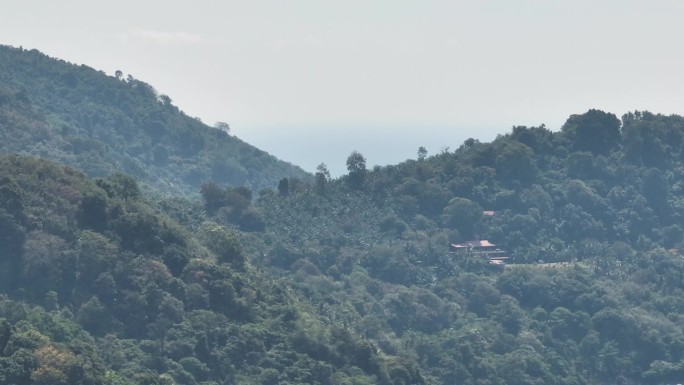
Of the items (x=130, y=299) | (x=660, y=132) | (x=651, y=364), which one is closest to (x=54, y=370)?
(x=130, y=299)

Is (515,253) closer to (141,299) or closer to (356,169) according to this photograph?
(356,169)

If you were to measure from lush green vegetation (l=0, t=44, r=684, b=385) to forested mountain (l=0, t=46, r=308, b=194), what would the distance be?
349 millimetres

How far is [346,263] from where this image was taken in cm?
8456

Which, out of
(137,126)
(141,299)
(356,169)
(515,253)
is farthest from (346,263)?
(137,126)

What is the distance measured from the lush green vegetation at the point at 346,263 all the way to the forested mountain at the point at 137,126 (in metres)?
0.35

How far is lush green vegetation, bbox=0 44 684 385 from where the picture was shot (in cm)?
6166

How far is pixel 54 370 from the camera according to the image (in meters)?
51.3

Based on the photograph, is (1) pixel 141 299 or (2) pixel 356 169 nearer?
(1) pixel 141 299

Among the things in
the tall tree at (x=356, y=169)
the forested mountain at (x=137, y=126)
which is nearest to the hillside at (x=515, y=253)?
the tall tree at (x=356, y=169)

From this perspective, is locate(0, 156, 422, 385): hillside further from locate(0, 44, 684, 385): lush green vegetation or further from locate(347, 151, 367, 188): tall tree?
locate(347, 151, 367, 188): tall tree

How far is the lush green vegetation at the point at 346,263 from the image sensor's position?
61.7 meters

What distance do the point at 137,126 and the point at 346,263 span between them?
4441 centimetres

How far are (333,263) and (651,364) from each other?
17.0 meters

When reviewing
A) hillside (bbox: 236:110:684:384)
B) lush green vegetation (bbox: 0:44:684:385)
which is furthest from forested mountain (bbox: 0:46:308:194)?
hillside (bbox: 236:110:684:384)
